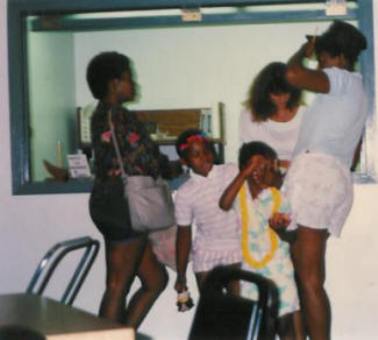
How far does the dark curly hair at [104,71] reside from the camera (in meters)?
3.75

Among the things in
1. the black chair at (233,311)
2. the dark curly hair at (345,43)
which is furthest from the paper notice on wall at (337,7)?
the black chair at (233,311)

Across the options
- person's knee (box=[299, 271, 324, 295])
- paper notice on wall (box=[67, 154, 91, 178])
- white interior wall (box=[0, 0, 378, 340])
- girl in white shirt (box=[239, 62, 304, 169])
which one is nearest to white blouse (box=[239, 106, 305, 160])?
girl in white shirt (box=[239, 62, 304, 169])

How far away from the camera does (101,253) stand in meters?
4.25

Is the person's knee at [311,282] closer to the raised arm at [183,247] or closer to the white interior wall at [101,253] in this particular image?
the raised arm at [183,247]

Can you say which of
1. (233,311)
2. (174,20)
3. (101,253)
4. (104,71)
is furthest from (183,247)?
(233,311)

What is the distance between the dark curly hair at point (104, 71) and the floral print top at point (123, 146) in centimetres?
13

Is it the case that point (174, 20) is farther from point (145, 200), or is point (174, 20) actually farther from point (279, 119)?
point (145, 200)

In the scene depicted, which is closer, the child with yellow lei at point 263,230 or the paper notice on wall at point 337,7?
the child with yellow lei at point 263,230

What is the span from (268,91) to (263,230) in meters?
0.87

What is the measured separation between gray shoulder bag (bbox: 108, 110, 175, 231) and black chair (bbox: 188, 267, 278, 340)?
127 centimetres

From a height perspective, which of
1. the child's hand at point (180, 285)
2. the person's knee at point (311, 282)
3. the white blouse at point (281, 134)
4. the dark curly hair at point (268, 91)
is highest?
the dark curly hair at point (268, 91)

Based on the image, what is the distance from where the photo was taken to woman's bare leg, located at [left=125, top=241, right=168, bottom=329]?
3820 mm

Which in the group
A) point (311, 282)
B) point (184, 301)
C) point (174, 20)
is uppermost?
point (174, 20)

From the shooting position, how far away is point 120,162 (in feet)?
11.7
